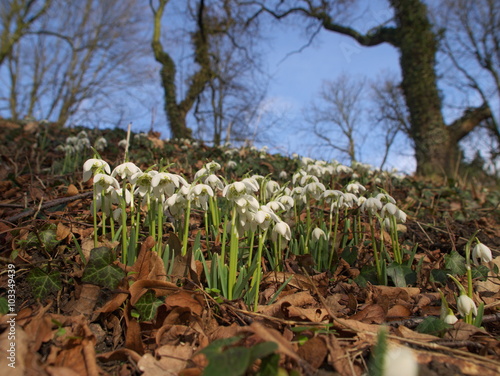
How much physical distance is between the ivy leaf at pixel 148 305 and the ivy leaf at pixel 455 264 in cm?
150

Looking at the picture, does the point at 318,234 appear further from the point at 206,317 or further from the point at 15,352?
the point at 15,352

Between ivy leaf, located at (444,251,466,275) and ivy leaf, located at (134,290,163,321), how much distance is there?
1.50 metres

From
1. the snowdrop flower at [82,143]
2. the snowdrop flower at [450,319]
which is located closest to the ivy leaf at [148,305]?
the snowdrop flower at [450,319]

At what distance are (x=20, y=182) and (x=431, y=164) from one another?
840 centimetres

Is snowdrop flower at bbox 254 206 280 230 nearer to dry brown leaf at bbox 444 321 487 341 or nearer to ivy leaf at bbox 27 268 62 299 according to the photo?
dry brown leaf at bbox 444 321 487 341

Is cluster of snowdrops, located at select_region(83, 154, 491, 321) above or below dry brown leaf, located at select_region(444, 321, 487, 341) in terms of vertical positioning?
above

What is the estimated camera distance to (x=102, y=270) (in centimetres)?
127

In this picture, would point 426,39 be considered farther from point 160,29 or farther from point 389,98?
point 160,29

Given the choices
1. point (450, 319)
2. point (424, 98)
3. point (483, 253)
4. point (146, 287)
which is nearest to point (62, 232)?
point (146, 287)

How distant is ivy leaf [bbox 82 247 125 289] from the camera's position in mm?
1254

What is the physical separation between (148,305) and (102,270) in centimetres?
25

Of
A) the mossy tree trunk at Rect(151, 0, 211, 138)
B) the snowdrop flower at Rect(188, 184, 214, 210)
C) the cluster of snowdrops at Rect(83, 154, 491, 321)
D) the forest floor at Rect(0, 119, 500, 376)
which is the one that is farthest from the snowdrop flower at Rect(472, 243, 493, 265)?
the mossy tree trunk at Rect(151, 0, 211, 138)

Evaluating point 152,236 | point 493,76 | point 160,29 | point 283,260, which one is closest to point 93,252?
point 152,236

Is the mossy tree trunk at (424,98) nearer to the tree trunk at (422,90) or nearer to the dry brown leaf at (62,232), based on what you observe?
the tree trunk at (422,90)
